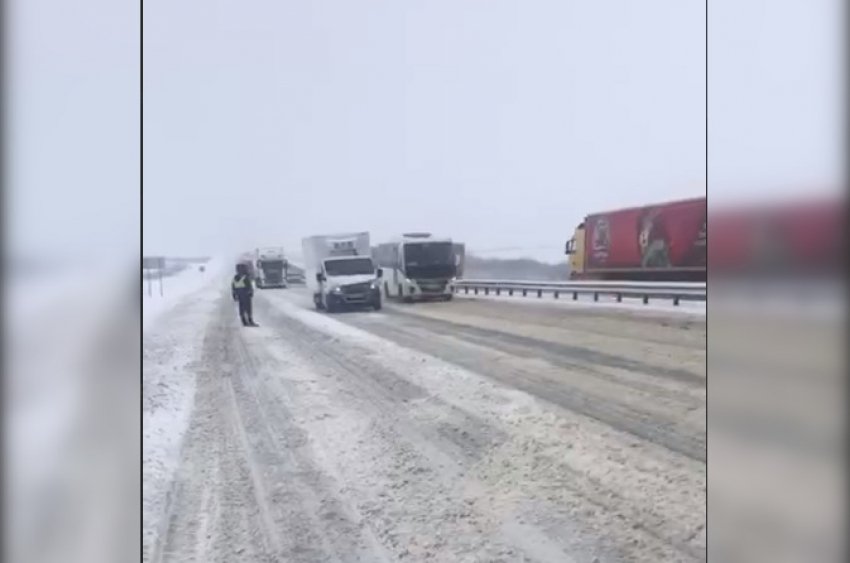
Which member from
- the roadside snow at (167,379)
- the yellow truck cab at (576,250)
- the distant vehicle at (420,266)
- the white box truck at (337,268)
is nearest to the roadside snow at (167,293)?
the roadside snow at (167,379)

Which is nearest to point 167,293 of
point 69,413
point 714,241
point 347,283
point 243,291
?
point 243,291

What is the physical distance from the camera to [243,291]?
2.03 meters

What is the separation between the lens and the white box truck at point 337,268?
2.05 meters

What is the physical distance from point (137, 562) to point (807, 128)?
2.27 meters

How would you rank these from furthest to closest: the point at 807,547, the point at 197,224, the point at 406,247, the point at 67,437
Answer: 1. the point at 807,547
2. the point at 406,247
3. the point at 197,224
4. the point at 67,437

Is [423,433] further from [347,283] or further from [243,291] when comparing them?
[243,291]

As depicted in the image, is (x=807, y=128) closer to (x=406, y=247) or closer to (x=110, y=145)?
(x=406, y=247)

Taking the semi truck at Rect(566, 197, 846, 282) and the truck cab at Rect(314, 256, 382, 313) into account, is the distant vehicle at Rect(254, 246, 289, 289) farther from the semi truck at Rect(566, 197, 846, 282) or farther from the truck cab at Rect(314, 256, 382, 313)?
the semi truck at Rect(566, 197, 846, 282)

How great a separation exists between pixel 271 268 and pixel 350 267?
22cm

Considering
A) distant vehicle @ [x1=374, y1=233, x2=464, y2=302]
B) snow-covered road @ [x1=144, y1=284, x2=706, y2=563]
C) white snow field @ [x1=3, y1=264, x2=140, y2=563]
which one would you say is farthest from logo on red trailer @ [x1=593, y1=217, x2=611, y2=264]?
white snow field @ [x1=3, y1=264, x2=140, y2=563]

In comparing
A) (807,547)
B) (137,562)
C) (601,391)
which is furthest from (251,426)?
(807,547)

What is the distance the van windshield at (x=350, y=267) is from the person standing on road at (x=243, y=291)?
22 centimetres

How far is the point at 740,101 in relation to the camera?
2.25m

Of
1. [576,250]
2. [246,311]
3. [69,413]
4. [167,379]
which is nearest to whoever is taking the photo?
[69,413]
